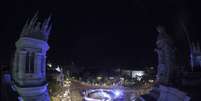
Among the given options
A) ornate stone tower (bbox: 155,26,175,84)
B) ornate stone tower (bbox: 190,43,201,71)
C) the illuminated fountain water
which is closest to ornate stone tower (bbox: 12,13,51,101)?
ornate stone tower (bbox: 155,26,175,84)

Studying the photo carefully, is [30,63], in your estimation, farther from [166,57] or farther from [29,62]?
[166,57]

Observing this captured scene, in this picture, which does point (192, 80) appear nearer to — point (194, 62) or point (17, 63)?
point (194, 62)

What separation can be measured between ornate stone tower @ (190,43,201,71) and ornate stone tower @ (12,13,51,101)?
39.6ft

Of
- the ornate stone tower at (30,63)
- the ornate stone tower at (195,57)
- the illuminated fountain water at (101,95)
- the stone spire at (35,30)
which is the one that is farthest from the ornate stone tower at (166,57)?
the illuminated fountain water at (101,95)

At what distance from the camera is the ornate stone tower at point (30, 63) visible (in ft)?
54.1

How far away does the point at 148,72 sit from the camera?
70.4 m

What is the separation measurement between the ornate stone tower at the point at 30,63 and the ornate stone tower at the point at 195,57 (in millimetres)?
12080

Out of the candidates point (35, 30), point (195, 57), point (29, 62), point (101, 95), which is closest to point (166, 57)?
point (195, 57)

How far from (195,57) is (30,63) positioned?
14.0m

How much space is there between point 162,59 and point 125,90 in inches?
1038

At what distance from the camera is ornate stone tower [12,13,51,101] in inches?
650

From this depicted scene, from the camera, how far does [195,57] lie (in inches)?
1014

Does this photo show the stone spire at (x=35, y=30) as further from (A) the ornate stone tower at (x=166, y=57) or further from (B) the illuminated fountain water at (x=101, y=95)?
(B) the illuminated fountain water at (x=101, y=95)

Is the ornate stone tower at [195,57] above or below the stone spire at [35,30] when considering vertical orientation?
below
